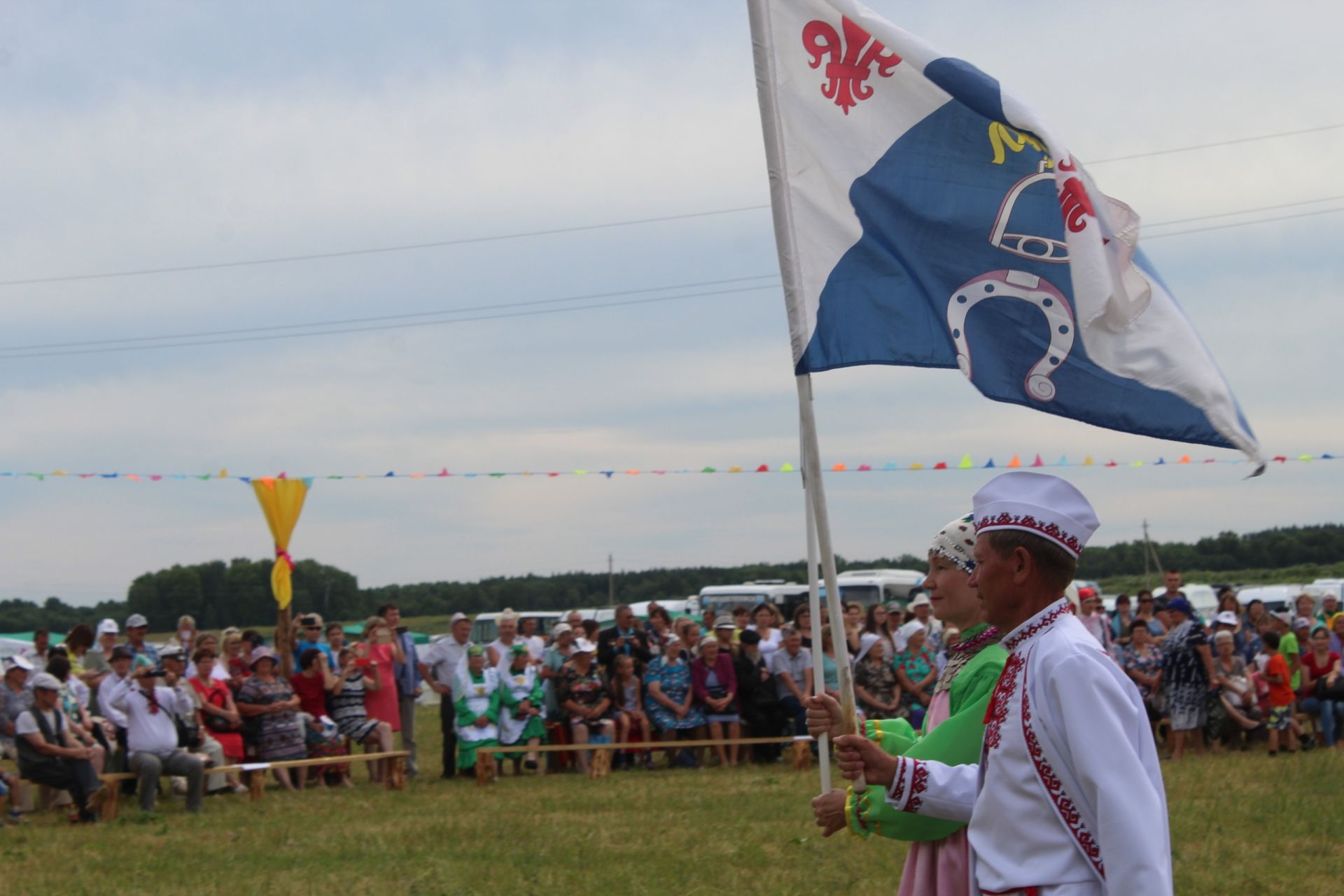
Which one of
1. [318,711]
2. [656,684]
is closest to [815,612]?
[318,711]

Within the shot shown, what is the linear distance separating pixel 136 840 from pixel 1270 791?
29.6 feet

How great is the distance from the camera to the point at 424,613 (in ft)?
183

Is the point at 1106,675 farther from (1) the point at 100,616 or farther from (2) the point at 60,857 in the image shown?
(1) the point at 100,616

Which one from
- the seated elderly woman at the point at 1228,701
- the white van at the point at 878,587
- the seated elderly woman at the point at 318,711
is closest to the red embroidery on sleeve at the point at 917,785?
the seated elderly woman at the point at 318,711

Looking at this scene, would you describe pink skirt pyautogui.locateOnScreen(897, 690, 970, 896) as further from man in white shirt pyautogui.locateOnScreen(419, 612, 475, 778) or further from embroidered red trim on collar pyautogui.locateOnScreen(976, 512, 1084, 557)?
man in white shirt pyautogui.locateOnScreen(419, 612, 475, 778)

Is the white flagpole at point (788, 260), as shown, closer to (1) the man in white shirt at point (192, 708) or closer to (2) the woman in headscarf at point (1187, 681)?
(1) the man in white shirt at point (192, 708)

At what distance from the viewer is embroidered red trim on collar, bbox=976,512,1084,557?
9.32 feet

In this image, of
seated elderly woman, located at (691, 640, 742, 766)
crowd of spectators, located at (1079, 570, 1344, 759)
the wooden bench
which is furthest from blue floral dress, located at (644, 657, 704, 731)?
crowd of spectators, located at (1079, 570, 1344, 759)

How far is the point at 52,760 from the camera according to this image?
11883 mm

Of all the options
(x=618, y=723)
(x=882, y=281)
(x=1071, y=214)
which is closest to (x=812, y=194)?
(x=882, y=281)

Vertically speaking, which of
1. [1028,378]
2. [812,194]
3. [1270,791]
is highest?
[812,194]

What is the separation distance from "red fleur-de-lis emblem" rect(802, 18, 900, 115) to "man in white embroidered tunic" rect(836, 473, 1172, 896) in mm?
1843

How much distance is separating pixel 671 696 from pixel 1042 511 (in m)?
13.3

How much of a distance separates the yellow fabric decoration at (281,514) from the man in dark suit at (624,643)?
373cm
